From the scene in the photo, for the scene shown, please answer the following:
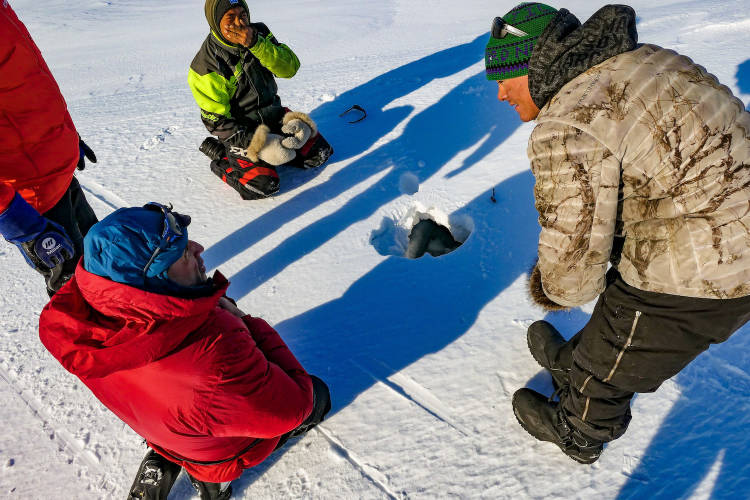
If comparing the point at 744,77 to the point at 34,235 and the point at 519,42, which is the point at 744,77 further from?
the point at 34,235

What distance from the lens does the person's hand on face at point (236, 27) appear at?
2.86 metres

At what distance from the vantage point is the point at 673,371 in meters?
1.48

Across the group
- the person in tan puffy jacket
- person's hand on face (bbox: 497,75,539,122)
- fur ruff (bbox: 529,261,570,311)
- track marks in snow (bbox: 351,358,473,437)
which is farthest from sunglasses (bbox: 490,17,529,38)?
track marks in snow (bbox: 351,358,473,437)

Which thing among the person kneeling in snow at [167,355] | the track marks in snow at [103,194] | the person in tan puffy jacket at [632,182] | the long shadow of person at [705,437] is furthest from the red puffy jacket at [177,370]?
the track marks in snow at [103,194]

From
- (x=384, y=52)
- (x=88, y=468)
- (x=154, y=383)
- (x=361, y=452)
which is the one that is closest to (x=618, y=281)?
(x=361, y=452)

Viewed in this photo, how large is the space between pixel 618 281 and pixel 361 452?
3.79 feet

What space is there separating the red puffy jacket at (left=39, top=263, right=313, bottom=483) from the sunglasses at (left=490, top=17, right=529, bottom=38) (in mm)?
1187

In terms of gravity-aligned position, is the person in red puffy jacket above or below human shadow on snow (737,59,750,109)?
below

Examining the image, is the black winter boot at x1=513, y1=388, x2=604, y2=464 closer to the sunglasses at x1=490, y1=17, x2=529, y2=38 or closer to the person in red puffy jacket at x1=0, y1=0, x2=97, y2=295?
the sunglasses at x1=490, y1=17, x2=529, y2=38

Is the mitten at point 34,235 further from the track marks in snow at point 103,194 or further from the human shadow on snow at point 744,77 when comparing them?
the human shadow on snow at point 744,77

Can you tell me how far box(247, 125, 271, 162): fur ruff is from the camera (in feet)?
10.3

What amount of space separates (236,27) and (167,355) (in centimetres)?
235

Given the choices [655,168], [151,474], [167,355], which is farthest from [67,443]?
[655,168]

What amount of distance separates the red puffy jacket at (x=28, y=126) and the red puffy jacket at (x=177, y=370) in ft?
2.69
